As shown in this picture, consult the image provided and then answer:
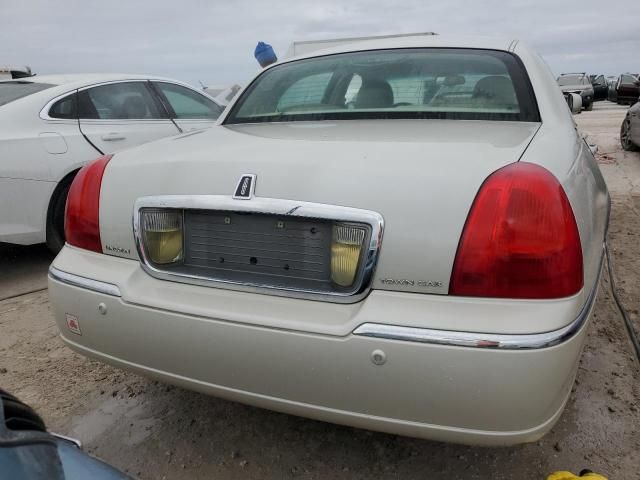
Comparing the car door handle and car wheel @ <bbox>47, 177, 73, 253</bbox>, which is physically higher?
the car door handle

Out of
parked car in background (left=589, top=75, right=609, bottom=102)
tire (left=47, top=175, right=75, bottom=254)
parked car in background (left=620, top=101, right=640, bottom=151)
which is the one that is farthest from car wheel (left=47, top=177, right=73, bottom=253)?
parked car in background (left=589, top=75, right=609, bottom=102)

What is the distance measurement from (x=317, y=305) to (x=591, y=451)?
1198 millimetres

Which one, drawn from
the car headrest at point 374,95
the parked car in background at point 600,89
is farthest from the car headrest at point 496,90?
the parked car in background at point 600,89

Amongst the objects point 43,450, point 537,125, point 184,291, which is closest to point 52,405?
point 184,291

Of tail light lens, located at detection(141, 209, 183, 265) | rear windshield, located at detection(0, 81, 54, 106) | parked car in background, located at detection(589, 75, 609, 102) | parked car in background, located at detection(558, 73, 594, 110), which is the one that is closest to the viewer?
tail light lens, located at detection(141, 209, 183, 265)

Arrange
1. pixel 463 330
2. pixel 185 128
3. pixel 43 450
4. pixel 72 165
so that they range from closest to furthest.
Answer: pixel 43 450 < pixel 463 330 < pixel 72 165 < pixel 185 128

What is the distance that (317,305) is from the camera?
153 cm

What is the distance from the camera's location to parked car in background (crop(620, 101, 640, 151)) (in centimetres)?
823

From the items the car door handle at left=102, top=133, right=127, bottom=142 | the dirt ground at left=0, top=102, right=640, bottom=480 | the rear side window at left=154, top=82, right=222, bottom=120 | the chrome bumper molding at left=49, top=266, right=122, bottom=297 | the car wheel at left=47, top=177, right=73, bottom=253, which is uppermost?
the rear side window at left=154, top=82, right=222, bottom=120

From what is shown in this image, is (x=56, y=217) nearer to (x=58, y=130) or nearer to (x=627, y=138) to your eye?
(x=58, y=130)

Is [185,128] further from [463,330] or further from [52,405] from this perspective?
[463,330]

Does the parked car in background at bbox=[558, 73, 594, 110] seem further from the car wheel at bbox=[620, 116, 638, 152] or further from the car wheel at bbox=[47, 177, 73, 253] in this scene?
the car wheel at bbox=[47, 177, 73, 253]

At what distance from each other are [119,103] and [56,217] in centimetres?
117

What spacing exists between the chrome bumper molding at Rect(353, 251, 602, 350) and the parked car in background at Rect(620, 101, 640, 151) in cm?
813
